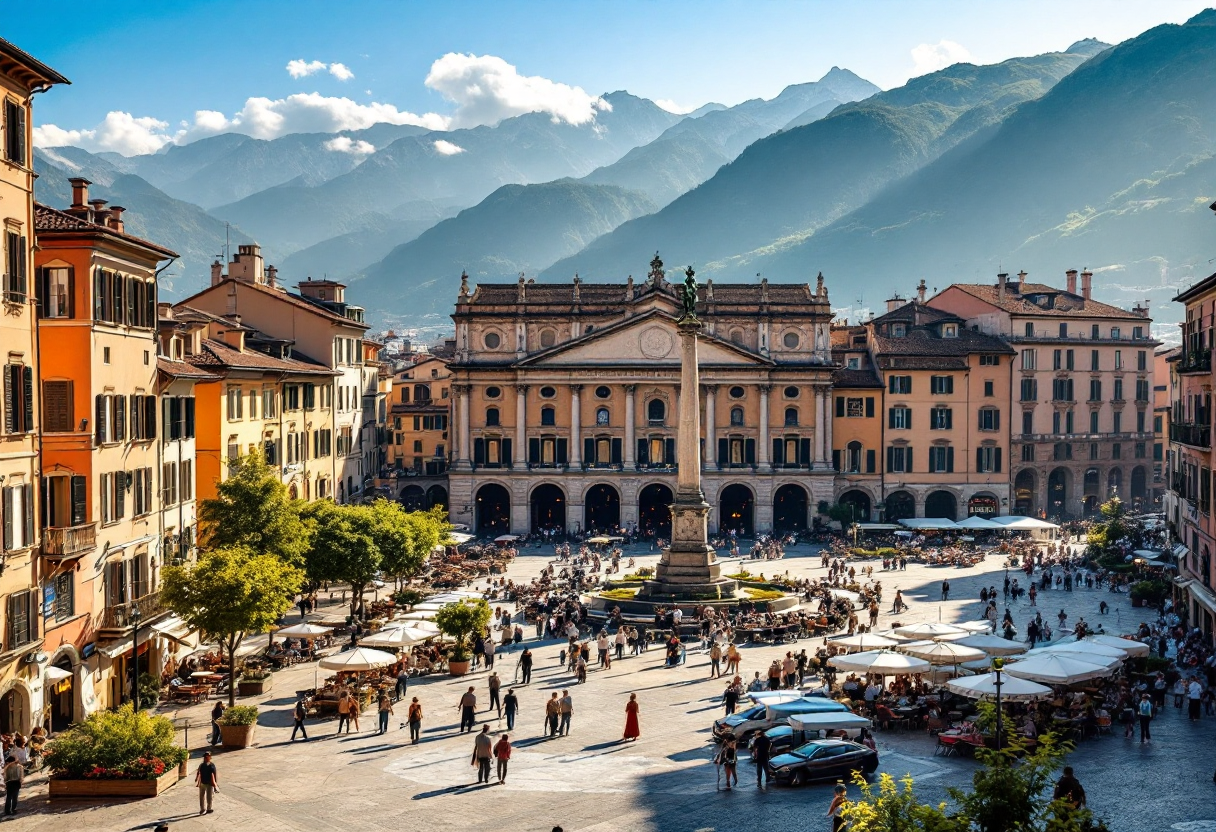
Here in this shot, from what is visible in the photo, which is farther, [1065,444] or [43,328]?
[1065,444]

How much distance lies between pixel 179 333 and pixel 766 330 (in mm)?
51784

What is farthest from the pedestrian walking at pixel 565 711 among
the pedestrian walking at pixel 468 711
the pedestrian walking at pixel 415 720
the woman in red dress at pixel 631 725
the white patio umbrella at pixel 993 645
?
the white patio umbrella at pixel 993 645

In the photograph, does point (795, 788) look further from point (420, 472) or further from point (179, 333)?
point (420, 472)

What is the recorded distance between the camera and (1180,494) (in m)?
52.0

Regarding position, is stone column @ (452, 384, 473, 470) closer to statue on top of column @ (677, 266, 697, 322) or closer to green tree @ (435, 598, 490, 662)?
statue on top of column @ (677, 266, 697, 322)


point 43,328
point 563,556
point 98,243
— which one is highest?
point 98,243

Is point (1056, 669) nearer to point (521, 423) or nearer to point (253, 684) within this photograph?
point (253, 684)

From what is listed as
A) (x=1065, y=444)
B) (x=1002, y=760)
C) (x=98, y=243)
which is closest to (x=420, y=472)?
(x=1065, y=444)

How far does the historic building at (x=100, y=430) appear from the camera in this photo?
33.7 metres

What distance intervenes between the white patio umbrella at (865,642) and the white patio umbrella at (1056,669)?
13.8ft

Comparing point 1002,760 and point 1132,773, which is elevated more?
point 1002,760

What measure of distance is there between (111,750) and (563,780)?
9.21 m

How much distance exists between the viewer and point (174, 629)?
132ft

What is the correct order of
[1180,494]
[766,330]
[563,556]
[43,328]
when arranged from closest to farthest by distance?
1. [43,328]
2. [1180,494]
3. [563,556]
4. [766,330]
